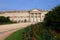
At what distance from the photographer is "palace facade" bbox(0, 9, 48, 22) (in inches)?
3307

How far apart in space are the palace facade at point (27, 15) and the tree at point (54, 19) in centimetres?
6188

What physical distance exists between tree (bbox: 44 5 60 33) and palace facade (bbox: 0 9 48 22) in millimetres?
61879

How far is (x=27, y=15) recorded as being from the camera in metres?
86.2

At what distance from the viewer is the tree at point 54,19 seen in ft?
63.7

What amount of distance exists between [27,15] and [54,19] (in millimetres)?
66481

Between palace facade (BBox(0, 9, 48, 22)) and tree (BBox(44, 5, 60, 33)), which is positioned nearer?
tree (BBox(44, 5, 60, 33))

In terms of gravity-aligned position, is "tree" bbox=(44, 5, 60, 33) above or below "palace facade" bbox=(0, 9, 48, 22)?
above

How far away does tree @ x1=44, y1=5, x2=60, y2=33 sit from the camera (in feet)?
63.7

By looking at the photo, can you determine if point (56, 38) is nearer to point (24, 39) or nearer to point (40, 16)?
point (24, 39)

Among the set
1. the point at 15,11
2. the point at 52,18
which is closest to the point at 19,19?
the point at 15,11

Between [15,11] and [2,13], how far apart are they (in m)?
5.56

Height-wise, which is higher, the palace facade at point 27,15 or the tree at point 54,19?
the tree at point 54,19

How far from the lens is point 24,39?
15234 mm

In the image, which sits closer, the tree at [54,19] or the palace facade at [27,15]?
the tree at [54,19]
